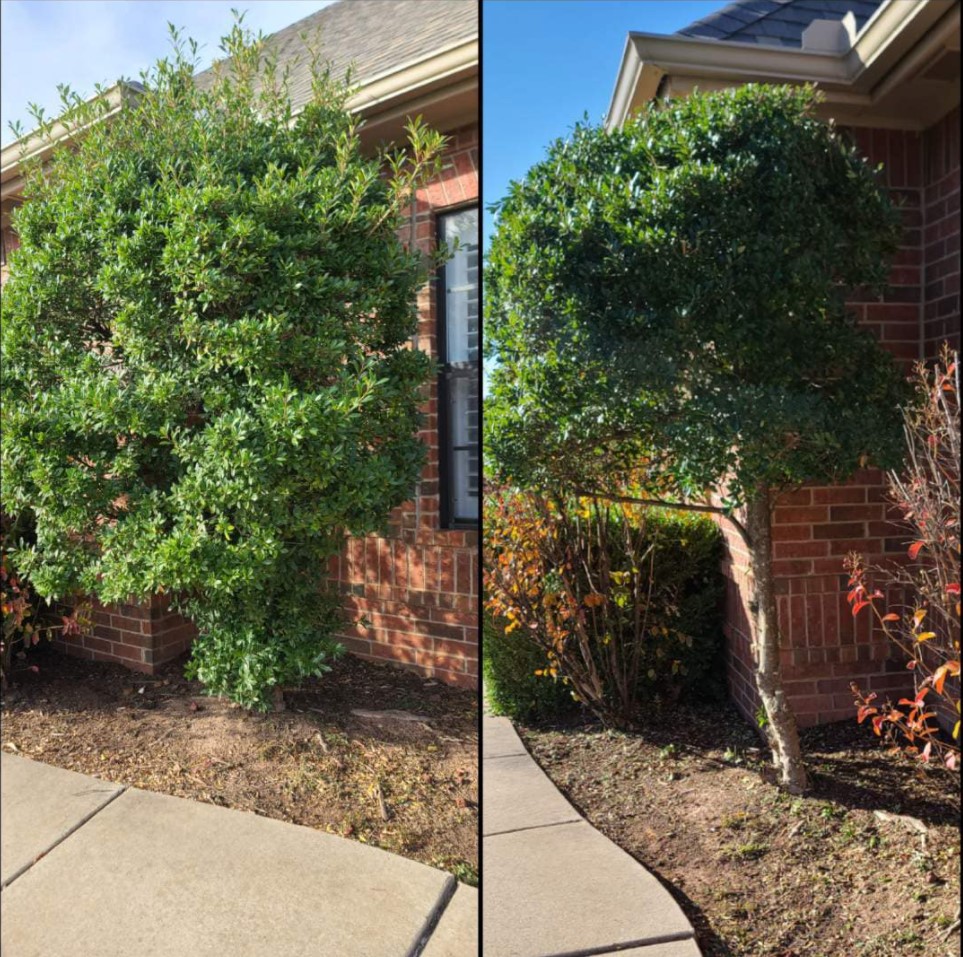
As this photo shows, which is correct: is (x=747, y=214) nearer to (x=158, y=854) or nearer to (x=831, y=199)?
(x=831, y=199)

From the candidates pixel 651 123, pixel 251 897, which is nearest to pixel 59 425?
pixel 251 897

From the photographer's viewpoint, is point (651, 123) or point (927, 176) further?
point (651, 123)

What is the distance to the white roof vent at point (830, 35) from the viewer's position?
3.98ft

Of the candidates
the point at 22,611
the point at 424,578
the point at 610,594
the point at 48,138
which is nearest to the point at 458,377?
the point at 424,578

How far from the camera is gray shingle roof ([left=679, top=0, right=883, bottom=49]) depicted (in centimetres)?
121

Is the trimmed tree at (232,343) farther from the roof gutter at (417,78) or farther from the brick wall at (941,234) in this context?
the brick wall at (941,234)

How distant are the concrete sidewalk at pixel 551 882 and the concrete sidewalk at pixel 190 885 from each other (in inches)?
5.7

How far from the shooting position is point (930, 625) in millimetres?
1243

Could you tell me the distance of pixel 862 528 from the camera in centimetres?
126

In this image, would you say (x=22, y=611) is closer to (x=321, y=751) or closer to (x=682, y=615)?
(x=321, y=751)

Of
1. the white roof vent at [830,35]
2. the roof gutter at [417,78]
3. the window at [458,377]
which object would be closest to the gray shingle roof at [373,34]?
the roof gutter at [417,78]

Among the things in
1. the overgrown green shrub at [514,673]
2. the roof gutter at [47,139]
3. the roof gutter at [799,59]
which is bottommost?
the overgrown green shrub at [514,673]

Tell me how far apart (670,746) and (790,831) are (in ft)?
0.70

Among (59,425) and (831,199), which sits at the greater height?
(831,199)
